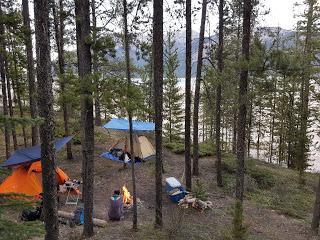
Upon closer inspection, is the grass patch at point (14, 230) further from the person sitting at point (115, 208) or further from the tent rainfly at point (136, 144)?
the tent rainfly at point (136, 144)

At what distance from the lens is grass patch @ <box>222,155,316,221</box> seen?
14281 mm

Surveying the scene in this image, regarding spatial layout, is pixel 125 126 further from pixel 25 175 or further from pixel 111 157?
pixel 25 175

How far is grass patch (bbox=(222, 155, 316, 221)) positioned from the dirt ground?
0.66m

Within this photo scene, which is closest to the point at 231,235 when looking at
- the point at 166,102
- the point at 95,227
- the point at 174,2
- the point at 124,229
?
the point at 124,229

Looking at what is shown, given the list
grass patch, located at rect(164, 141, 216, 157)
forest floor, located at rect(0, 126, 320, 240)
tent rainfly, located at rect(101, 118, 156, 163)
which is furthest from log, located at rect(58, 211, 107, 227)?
grass patch, located at rect(164, 141, 216, 157)

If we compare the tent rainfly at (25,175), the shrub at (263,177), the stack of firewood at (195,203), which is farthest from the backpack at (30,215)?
the shrub at (263,177)

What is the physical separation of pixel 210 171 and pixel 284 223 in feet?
16.9

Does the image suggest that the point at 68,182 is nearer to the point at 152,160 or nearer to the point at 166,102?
the point at 152,160

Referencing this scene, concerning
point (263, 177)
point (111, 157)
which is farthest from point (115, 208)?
point (263, 177)

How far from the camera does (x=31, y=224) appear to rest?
12.5 feet

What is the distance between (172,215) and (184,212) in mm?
1327

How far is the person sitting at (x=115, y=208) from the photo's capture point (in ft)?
35.6

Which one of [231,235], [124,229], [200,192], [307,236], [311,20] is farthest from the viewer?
[311,20]

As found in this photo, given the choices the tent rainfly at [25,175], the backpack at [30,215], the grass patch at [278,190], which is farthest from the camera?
the grass patch at [278,190]
